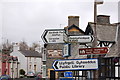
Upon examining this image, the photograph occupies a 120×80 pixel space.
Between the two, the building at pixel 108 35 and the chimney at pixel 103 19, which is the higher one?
the chimney at pixel 103 19

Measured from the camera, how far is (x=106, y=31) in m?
21.8

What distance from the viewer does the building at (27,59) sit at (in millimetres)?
69750

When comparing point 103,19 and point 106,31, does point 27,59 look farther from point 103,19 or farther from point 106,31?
point 106,31

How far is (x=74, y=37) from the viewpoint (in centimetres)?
981

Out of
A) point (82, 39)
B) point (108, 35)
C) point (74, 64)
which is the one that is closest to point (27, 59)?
point (108, 35)

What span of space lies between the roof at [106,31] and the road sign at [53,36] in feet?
35.6

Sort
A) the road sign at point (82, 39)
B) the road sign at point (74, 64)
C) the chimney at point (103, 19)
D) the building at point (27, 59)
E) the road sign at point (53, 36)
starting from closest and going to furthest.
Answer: the road sign at point (74, 64)
the road sign at point (53, 36)
the road sign at point (82, 39)
the chimney at point (103, 19)
the building at point (27, 59)

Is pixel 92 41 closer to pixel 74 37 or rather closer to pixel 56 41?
pixel 74 37

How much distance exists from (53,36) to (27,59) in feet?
202

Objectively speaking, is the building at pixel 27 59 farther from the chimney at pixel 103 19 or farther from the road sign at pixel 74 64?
the road sign at pixel 74 64

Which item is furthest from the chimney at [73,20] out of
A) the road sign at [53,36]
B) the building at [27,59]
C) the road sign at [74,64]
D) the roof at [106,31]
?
the building at [27,59]

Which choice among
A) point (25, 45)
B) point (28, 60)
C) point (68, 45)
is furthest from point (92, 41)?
point (25, 45)

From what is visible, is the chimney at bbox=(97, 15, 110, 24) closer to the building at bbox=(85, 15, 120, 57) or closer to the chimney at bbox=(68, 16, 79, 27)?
the building at bbox=(85, 15, 120, 57)

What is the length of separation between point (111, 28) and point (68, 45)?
42.6 feet
